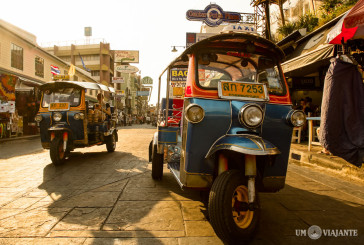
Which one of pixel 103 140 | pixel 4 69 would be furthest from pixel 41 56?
pixel 103 140

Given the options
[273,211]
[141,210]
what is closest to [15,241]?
[141,210]

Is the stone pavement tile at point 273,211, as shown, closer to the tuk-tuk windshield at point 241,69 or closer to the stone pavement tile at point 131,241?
the stone pavement tile at point 131,241

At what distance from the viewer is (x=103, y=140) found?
845 centimetres

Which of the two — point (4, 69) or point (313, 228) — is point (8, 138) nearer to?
point (4, 69)

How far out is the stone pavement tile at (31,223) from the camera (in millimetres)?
2752

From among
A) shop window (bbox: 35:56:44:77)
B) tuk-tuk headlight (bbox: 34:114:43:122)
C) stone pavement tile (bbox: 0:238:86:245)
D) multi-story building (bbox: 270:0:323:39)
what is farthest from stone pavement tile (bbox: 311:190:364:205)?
shop window (bbox: 35:56:44:77)

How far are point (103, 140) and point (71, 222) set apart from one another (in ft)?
18.4

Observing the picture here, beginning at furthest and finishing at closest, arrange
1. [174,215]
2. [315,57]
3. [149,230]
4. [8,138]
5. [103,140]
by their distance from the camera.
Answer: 1. [8,138]
2. [103,140]
3. [315,57]
4. [174,215]
5. [149,230]

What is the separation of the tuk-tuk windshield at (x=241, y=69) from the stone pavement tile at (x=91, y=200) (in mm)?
2292

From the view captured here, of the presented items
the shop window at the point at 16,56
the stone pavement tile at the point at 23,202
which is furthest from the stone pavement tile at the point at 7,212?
the shop window at the point at 16,56

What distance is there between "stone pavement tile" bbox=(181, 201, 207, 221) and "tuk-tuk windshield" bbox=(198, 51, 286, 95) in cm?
176

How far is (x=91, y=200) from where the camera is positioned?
3814mm

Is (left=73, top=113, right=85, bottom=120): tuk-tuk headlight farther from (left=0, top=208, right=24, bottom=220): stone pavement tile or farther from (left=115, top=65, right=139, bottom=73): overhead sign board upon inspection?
(left=115, top=65, right=139, bottom=73): overhead sign board

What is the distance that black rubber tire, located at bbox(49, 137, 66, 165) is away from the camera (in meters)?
6.23
